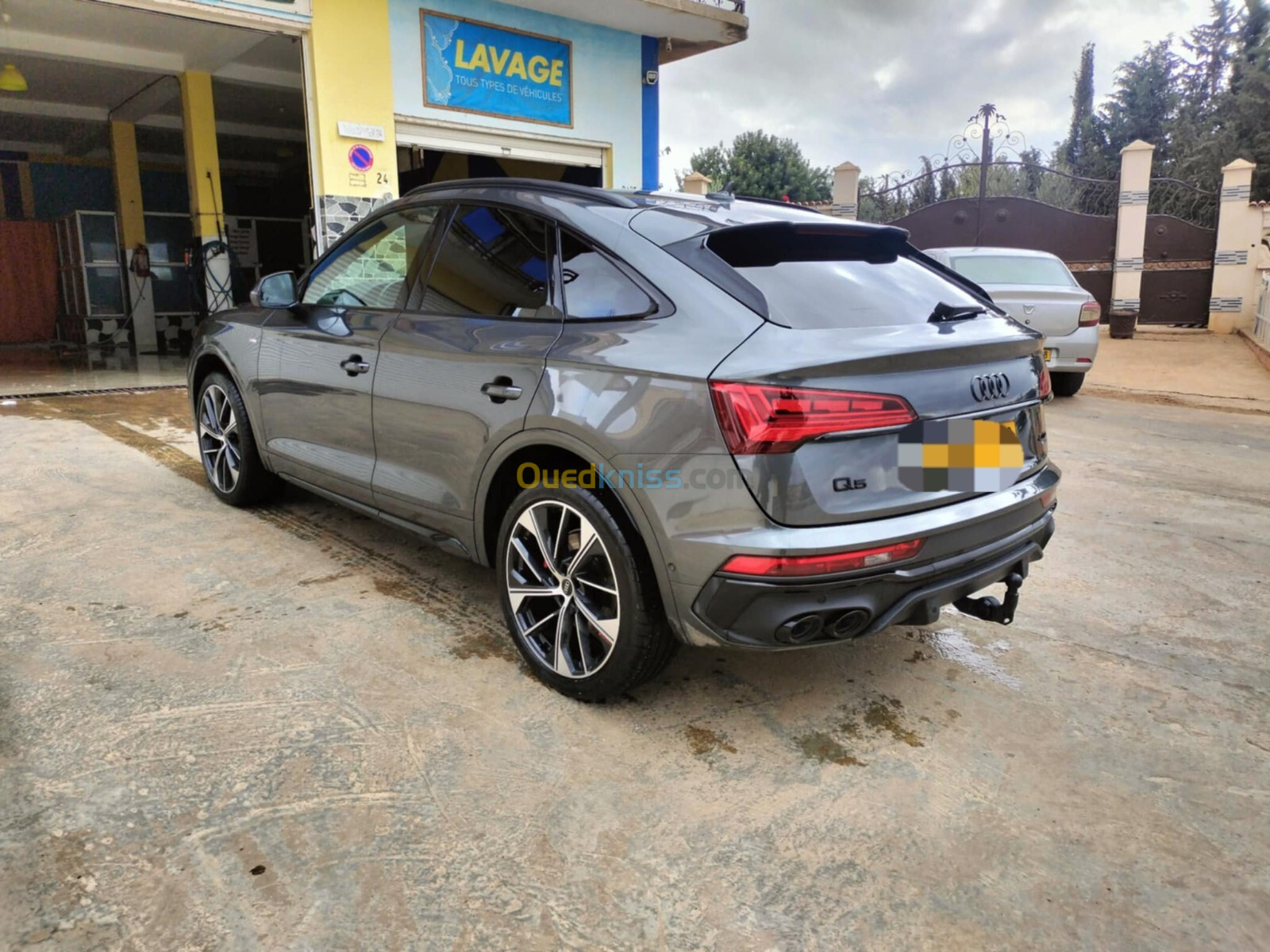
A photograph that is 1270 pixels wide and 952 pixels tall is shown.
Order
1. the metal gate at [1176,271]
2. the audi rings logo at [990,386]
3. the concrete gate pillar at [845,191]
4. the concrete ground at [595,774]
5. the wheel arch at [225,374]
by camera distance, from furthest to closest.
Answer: the concrete gate pillar at [845,191], the metal gate at [1176,271], the wheel arch at [225,374], the audi rings logo at [990,386], the concrete ground at [595,774]

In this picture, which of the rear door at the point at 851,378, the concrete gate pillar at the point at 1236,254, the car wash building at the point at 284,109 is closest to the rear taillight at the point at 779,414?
the rear door at the point at 851,378

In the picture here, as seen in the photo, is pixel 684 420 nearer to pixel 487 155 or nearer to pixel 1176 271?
pixel 487 155

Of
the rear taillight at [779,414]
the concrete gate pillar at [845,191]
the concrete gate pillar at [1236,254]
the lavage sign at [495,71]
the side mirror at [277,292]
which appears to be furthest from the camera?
the concrete gate pillar at [845,191]

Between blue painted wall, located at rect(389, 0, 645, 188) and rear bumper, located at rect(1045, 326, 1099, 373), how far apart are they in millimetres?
4670

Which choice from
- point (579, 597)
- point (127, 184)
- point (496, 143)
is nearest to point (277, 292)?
point (579, 597)

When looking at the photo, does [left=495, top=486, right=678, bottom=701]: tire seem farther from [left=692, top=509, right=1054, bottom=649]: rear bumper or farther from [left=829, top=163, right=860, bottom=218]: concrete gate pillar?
[left=829, top=163, right=860, bottom=218]: concrete gate pillar

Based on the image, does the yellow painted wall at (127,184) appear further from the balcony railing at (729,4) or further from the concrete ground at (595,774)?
the concrete ground at (595,774)

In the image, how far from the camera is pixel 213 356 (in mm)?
4781

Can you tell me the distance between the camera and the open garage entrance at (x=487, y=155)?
9508 millimetres

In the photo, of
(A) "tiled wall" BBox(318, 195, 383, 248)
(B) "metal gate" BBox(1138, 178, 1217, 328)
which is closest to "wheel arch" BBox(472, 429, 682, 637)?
(A) "tiled wall" BBox(318, 195, 383, 248)

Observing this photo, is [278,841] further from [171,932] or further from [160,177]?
[160,177]

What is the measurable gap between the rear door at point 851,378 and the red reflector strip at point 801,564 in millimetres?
92

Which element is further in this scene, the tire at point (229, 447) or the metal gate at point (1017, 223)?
the metal gate at point (1017, 223)

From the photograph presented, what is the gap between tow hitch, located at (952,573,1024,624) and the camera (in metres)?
2.78
